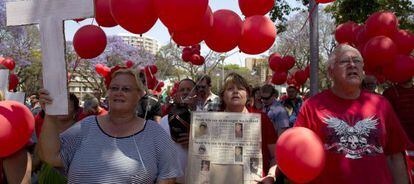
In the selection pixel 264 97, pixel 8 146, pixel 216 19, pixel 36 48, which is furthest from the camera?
pixel 36 48

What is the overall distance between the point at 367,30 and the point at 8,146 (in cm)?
400

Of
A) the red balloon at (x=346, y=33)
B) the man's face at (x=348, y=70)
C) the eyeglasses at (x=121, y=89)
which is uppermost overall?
the red balloon at (x=346, y=33)

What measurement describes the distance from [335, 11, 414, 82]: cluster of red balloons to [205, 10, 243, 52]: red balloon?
1919mm

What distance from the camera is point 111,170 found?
235 centimetres

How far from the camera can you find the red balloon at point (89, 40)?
11.5 feet

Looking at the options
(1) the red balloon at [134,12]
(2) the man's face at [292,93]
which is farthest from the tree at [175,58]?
(2) the man's face at [292,93]

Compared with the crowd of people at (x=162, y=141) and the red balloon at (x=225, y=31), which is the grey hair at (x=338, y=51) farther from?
the red balloon at (x=225, y=31)

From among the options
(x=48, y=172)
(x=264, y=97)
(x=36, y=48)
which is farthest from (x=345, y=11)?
(x=36, y=48)

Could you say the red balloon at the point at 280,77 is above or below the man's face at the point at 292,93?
above

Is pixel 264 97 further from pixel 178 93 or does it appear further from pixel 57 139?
pixel 57 139

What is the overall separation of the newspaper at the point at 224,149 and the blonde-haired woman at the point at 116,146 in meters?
0.18

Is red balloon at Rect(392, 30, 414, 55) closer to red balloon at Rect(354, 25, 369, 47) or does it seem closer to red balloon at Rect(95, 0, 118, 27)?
red balloon at Rect(354, 25, 369, 47)

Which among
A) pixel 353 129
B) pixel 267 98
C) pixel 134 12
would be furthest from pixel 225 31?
pixel 267 98

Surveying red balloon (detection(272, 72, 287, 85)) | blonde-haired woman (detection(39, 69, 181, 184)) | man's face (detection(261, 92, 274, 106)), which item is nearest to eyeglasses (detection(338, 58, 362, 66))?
blonde-haired woman (detection(39, 69, 181, 184))
